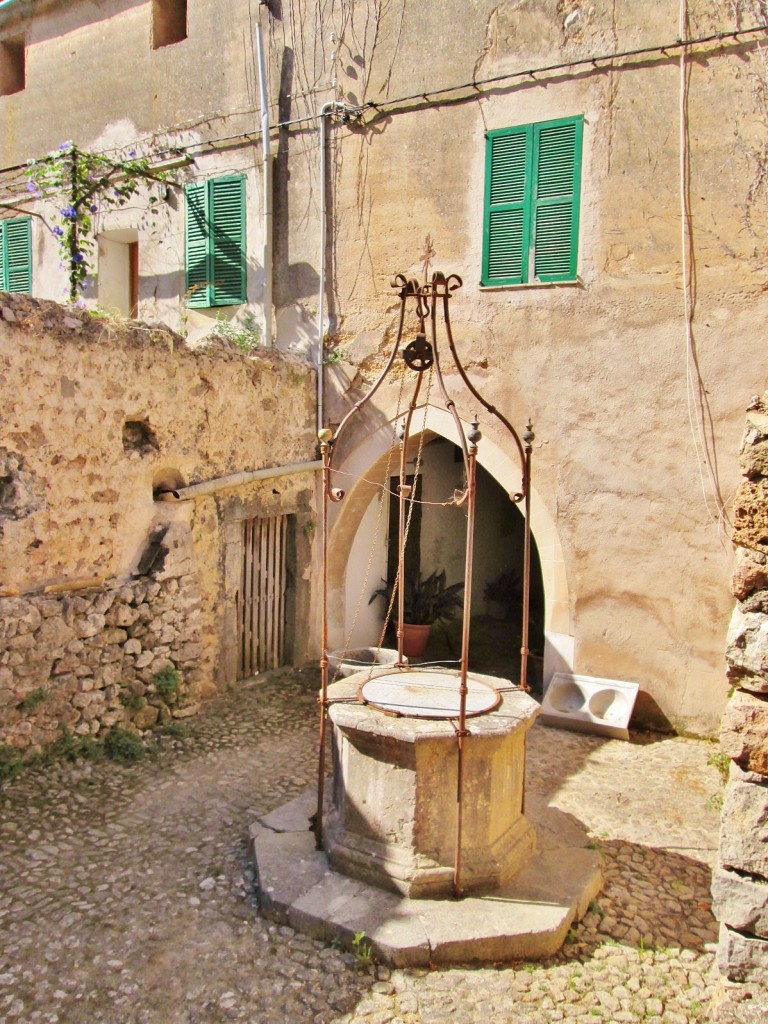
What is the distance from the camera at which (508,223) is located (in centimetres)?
770

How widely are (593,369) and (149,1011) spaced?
598cm

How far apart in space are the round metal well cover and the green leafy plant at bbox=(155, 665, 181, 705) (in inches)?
93.8

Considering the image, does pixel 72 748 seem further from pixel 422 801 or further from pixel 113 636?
pixel 422 801

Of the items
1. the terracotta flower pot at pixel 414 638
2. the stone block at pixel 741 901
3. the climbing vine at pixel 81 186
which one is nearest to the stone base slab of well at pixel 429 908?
the stone block at pixel 741 901

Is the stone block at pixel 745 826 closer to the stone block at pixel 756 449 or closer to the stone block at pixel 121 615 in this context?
the stone block at pixel 756 449

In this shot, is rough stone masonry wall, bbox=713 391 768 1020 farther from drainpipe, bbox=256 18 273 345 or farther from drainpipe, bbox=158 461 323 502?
drainpipe, bbox=256 18 273 345

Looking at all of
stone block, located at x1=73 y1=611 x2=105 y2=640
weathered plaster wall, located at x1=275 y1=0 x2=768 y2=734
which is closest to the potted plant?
weathered plaster wall, located at x1=275 y1=0 x2=768 y2=734

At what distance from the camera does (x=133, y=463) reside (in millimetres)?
6801

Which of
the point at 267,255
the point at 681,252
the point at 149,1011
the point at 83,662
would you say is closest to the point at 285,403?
the point at 267,255

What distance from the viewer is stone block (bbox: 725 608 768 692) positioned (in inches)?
126

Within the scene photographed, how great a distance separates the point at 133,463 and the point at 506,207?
13.7 ft

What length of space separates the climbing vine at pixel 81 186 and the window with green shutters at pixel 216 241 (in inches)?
25.6

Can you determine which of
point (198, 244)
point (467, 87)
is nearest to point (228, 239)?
point (198, 244)

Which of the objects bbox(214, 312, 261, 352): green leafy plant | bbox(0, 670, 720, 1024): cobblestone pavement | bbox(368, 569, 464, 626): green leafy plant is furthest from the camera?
bbox(368, 569, 464, 626): green leafy plant
